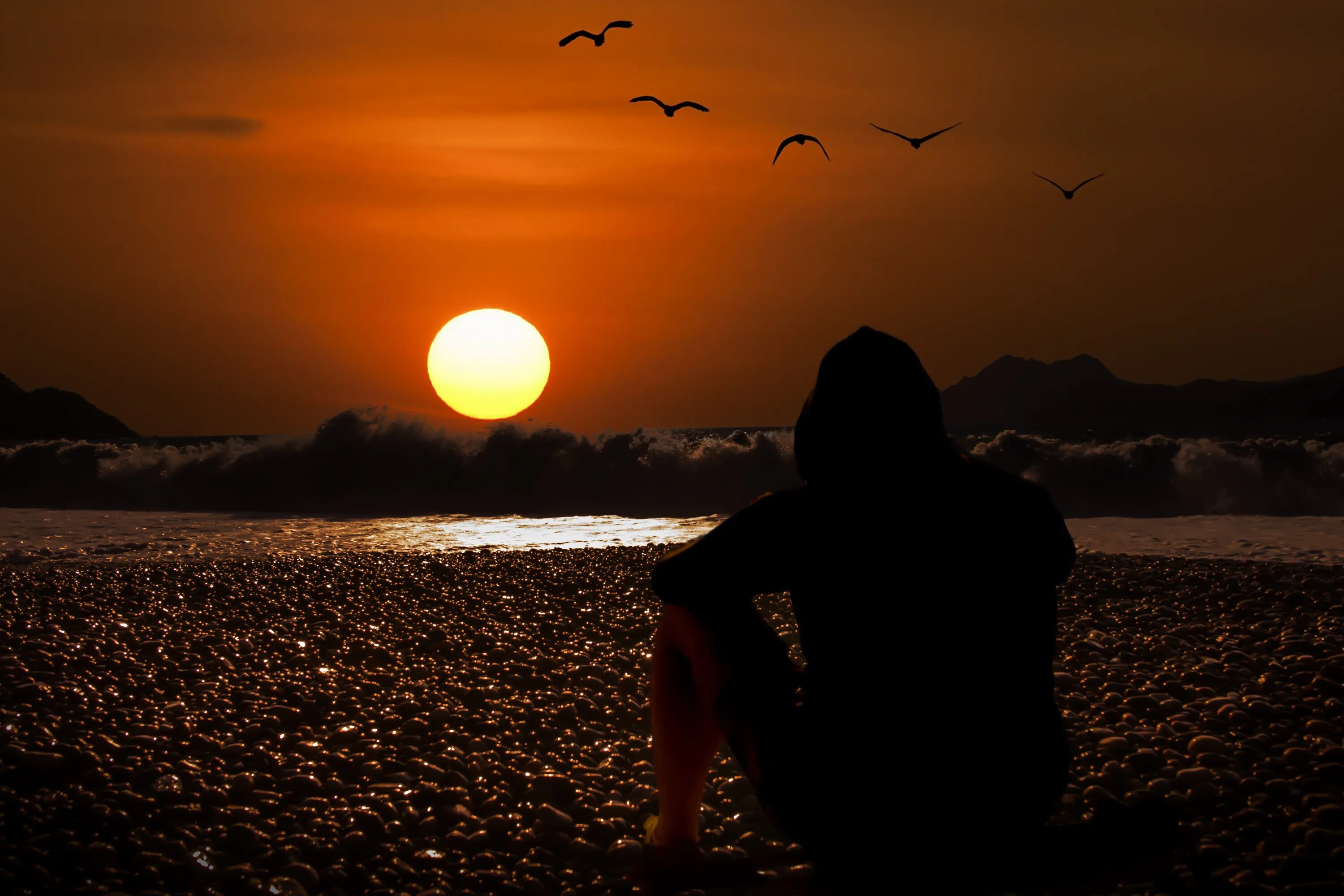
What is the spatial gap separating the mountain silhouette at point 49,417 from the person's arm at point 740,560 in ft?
233

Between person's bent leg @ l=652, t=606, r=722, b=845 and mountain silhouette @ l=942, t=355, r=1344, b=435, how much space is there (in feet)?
161

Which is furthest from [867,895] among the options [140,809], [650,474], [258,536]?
[650,474]

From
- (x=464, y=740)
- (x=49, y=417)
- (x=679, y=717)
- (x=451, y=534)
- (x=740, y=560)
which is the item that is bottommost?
(x=464, y=740)

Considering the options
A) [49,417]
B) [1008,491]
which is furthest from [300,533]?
[49,417]

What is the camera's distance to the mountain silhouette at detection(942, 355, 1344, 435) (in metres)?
50.1

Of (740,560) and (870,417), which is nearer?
(870,417)

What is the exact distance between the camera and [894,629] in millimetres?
1765

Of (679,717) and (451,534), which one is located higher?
(679,717)

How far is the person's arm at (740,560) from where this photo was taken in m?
1.84

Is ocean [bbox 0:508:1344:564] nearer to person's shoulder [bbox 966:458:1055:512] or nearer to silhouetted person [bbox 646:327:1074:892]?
silhouetted person [bbox 646:327:1074:892]

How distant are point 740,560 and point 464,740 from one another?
2.38 meters

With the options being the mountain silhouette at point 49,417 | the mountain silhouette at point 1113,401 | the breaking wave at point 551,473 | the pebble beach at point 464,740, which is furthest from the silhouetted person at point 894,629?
the mountain silhouette at point 49,417

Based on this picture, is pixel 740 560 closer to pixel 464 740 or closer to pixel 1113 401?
pixel 464 740

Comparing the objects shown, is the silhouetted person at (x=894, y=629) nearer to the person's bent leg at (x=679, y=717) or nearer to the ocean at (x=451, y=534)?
the person's bent leg at (x=679, y=717)
